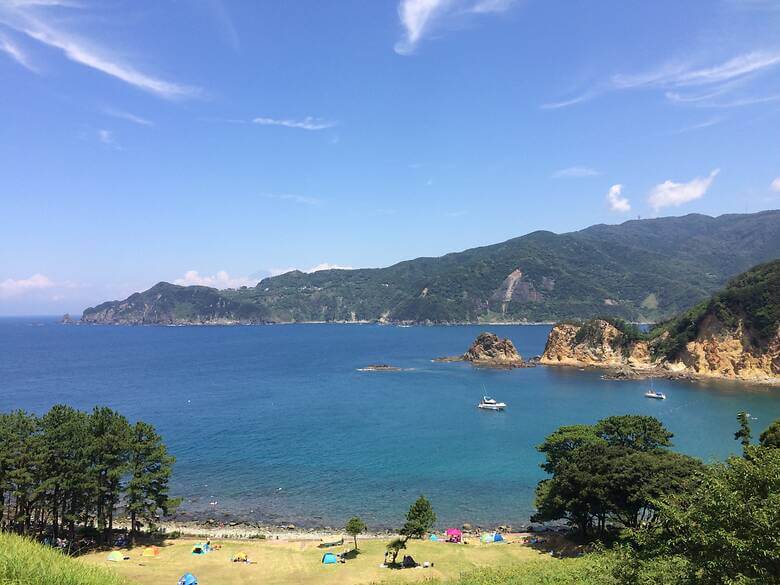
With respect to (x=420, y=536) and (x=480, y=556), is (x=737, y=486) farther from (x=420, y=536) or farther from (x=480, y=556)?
(x=420, y=536)

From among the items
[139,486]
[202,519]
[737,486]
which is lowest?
[202,519]

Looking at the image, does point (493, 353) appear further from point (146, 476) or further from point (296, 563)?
point (146, 476)

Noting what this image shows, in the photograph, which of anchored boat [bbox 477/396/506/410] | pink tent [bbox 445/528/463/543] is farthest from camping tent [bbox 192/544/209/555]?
anchored boat [bbox 477/396/506/410]

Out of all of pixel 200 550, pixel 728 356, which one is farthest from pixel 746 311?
pixel 200 550

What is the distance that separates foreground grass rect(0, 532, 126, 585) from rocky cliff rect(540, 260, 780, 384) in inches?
5205

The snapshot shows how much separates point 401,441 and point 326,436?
1121cm

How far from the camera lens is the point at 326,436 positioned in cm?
6994

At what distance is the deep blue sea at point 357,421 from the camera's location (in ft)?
160

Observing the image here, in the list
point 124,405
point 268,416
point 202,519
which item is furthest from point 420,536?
point 124,405

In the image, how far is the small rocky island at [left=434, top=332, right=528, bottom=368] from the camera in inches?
5856

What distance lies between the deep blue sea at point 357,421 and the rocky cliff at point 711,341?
1241cm

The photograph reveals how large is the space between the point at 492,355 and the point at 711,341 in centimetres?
5944

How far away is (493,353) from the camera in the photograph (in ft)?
506

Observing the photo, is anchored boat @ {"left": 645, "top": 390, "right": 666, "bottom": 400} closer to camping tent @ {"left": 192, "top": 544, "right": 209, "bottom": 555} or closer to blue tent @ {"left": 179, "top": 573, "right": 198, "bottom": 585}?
camping tent @ {"left": 192, "top": 544, "right": 209, "bottom": 555}
